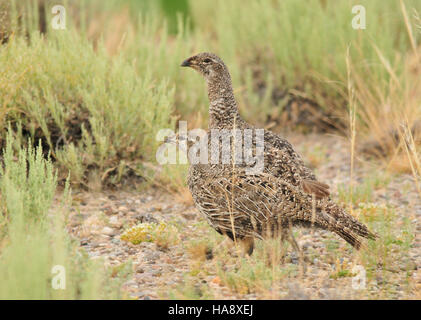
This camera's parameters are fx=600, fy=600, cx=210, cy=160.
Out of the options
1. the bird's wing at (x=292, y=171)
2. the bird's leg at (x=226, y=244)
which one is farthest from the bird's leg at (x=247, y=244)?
the bird's wing at (x=292, y=171)

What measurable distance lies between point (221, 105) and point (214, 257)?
1.15 meters

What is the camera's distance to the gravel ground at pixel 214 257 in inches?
142

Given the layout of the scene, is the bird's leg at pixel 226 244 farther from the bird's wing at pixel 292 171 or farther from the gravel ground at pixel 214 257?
the bird's wing at pixel 292 171

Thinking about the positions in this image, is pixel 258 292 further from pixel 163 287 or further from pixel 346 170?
pixel 346 170

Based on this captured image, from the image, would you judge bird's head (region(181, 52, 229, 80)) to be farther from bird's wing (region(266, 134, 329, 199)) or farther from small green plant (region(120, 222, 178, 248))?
small green plant (region(120, 222, 178, 248))

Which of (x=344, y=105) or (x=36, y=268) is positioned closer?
(x=36, y=268)

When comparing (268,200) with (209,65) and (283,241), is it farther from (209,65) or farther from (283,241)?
(209,65)

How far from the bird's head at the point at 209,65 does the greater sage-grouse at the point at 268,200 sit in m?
0.74

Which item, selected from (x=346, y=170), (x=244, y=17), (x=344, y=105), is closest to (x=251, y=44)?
(x=244, y=17)

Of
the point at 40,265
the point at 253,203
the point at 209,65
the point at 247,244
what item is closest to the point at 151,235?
the point at 247,244

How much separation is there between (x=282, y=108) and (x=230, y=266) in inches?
154

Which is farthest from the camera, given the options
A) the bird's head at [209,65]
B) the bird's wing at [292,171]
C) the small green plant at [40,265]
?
the bird's head at [209,65]

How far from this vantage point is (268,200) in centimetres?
384

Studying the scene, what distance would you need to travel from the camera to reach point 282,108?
25.0 feet
